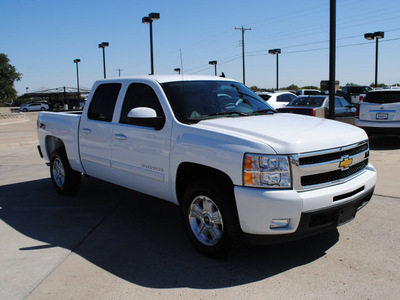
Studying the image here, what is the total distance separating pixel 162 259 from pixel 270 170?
1.49m

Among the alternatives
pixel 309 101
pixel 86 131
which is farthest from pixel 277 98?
pixel 86 131

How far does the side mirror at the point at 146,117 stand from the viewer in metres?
4.45

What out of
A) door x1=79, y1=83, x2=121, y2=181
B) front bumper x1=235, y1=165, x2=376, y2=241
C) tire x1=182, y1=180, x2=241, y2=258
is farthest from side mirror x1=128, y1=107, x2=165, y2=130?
front bumper x1=235, y1=165, x2=376, y2=241

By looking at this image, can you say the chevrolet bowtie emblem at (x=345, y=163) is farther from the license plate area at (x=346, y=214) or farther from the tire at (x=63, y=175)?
the tire at (x=63, y=175)

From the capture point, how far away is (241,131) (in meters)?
3.94

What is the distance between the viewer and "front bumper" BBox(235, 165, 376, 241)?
139 inches

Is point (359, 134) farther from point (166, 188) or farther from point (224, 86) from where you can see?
point (166, 188)

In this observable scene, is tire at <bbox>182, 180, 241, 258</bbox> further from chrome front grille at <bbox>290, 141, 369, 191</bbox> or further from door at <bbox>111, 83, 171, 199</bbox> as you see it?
chrome front grille at <bbox>290, 141, 369, 191</bbox>

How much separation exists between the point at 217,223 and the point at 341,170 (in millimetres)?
1306

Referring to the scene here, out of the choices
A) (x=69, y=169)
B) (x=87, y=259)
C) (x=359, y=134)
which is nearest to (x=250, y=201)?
(x=359, y=134)

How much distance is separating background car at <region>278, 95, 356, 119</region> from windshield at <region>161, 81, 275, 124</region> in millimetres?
6982

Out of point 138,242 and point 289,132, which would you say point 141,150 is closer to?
point 138,242

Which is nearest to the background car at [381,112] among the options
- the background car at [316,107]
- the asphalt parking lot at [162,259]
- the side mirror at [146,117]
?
the background car at [316,107]

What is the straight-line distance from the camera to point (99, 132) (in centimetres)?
559
